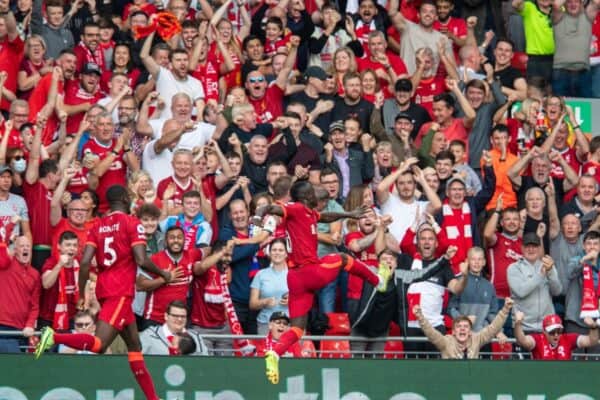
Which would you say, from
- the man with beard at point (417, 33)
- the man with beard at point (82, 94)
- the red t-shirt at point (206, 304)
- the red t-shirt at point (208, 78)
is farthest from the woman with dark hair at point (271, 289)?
the man with beard at point (417, 33)

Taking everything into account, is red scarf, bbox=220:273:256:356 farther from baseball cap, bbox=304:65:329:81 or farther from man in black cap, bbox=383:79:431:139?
baseball cap, bbox=304:65:329:81

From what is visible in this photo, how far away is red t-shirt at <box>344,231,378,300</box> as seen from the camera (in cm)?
2064

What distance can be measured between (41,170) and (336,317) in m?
3.80

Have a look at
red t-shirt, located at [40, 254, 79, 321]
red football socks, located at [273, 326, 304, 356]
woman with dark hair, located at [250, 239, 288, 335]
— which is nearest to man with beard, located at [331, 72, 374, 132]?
woman with dark hair, located at [250, 239, 288, 335]

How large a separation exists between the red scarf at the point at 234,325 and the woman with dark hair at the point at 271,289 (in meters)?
0.25

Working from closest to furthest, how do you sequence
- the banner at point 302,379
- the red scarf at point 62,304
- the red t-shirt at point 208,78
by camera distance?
the banner at point 302,379
the red scarf at point 62,304
the red t-shirt at point 208,78

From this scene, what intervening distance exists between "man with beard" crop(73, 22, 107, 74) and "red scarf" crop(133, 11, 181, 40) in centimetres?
67

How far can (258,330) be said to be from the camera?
20.3m

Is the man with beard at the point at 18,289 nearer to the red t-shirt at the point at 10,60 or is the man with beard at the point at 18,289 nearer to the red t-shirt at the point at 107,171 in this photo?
the red t-shirt at the point at 107,171

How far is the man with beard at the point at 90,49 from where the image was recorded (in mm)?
23875

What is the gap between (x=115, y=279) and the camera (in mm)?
18141

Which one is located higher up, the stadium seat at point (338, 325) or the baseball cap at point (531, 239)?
the baseball cap at point (531, 239)

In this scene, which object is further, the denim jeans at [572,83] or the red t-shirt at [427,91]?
the denim jeans at [572,83]

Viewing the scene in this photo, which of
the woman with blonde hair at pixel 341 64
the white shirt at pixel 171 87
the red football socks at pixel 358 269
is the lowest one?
the red football socks at pixel 358 269
